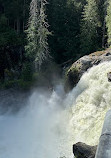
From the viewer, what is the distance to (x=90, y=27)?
2808cm

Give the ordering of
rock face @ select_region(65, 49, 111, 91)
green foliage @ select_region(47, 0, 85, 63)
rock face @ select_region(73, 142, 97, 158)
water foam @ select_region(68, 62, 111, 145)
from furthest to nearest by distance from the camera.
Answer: green foliage @ select_region(47, 0, 85, 63), rock face @ select_region(65, 49, 111, 91), water foam @ select_region(68, 62, 111, 145), rock face @ select_region(73, 142, 97, 158)

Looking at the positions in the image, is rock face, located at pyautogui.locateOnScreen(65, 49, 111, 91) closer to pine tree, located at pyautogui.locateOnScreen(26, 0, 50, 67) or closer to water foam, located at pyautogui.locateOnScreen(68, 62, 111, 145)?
water foam, located at pyautogui.locateOnScreen(68, 62, 111, 145)

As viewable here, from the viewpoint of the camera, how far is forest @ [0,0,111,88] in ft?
87.3

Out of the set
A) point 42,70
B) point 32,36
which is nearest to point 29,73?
point 42,70

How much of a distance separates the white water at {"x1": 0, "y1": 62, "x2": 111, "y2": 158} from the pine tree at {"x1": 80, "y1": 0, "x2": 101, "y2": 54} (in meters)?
8.32

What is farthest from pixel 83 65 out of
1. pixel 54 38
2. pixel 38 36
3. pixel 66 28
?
pixel 54 38

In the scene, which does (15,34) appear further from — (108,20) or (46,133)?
(46,133)

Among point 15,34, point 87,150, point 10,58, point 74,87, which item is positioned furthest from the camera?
point 15,34

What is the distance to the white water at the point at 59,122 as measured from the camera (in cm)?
1504

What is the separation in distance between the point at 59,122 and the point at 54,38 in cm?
1505

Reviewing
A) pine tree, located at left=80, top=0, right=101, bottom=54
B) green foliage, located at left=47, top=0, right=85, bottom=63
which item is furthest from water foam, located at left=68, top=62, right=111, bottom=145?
green foliage, located at left=47, top=0, right=85, bottom=63

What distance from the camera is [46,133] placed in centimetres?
1706

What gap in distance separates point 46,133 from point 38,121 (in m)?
2.54

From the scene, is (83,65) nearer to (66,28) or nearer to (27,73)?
(27,73)
